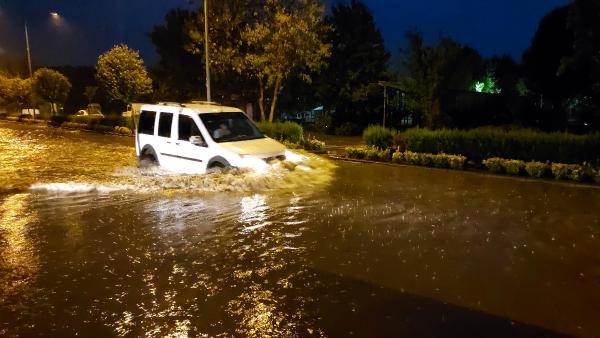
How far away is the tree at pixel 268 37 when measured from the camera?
69.3 ft

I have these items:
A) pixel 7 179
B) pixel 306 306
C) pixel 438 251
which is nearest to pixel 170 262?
pixel 306 306

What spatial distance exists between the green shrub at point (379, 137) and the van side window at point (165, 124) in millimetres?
7229

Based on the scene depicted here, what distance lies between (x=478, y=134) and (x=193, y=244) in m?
10.5

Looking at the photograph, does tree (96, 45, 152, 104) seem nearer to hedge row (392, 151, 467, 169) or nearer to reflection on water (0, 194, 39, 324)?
hedge row (392, 151, 467, 169)

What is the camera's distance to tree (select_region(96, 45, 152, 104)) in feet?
102

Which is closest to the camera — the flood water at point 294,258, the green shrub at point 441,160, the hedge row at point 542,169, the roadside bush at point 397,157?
the flood water at point 294,258

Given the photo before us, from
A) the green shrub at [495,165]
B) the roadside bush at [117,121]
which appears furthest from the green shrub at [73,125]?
the green shrub at [495,165]

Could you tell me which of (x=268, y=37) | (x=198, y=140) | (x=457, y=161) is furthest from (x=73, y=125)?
(x=457, y=161)

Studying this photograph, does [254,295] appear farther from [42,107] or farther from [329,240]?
[42,107]

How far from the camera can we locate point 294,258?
6781 millimetres

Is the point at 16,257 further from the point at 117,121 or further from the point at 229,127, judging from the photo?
the point at 117,121

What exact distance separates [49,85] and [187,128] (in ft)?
108

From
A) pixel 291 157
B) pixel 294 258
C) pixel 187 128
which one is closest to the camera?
pixel 294 258

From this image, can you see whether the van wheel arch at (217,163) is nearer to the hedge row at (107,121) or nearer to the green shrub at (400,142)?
the green shrub at (400,142)
